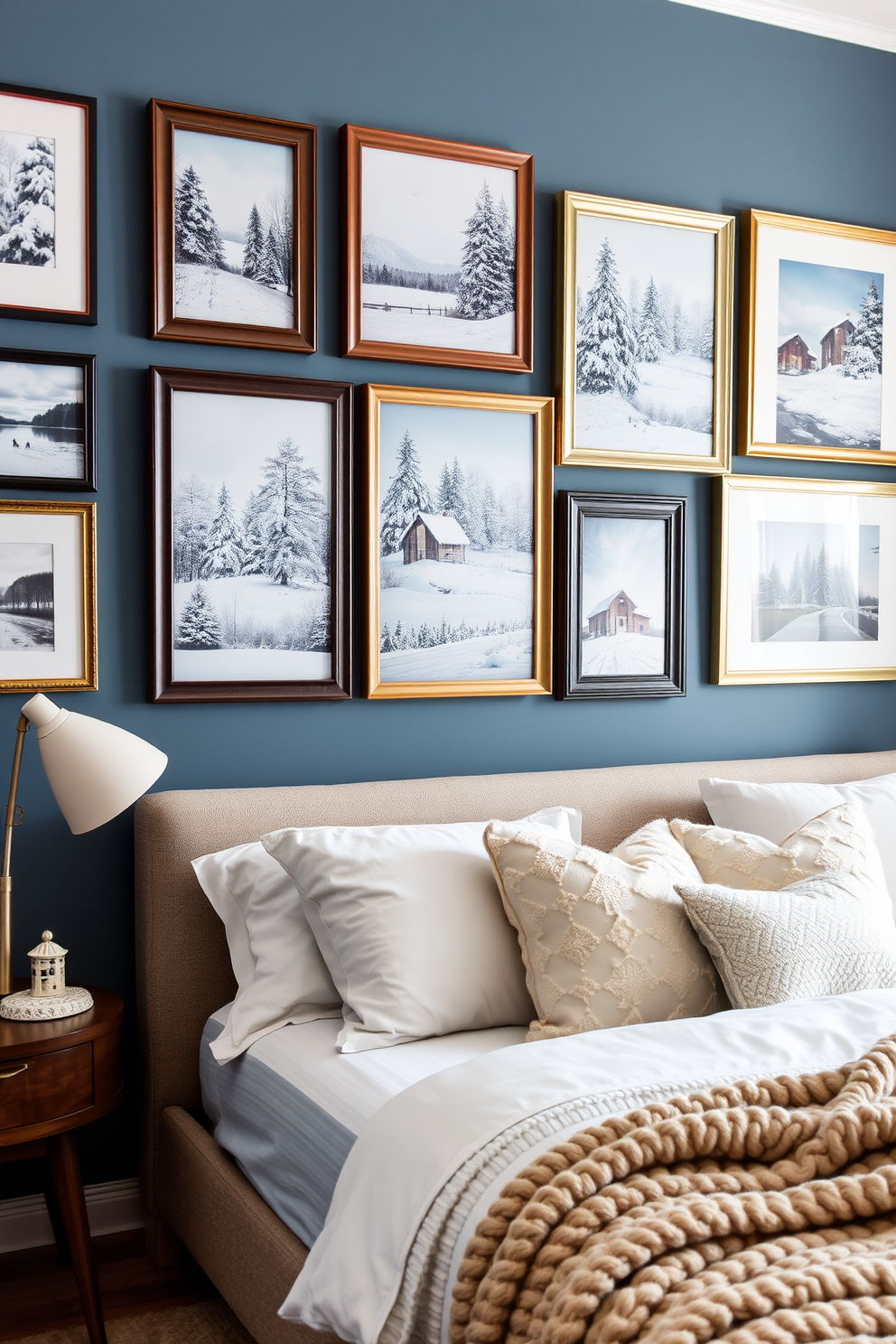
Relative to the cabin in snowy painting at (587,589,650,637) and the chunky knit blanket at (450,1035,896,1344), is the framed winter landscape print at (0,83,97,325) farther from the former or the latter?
the chunky knit blanket at (450,1035,896,1344)

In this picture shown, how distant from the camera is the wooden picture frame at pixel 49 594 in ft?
7.84

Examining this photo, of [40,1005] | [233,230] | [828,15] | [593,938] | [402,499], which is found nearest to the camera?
[593,938]

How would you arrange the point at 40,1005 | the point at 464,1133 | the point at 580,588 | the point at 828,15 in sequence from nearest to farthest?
the point at 464,1133 → the point at 40,1005 → the point at 580,588 → the point at 828,15

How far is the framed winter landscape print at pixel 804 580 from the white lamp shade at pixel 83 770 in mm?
1651

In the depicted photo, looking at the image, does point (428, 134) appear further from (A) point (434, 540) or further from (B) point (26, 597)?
(B) point (26, 597)

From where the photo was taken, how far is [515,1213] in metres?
1.31

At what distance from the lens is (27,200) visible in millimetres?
2389

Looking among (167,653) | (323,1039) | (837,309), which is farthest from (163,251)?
(837,309)

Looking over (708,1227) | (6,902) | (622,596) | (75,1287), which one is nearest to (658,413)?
(622,596)

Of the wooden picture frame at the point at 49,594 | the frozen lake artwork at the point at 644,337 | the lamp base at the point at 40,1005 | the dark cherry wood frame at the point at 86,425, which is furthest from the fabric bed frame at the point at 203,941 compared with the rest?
the frozen lake artwork at the point at 644,337

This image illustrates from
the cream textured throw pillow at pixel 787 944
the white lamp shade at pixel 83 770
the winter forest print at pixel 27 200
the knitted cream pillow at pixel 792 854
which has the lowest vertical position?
the cream textured throw pillow at pixel 787 944

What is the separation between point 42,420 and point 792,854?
68.4 inches

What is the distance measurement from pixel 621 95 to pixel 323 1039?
7.82ft

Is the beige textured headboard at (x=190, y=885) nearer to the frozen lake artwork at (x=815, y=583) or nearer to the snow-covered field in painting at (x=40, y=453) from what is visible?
the snow-covered field in painting at (x=40, y=453)
